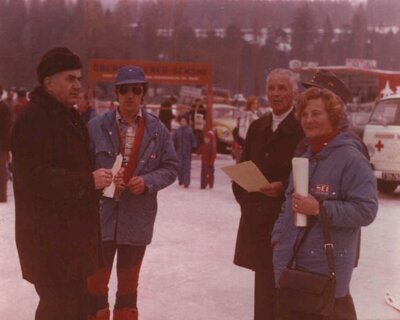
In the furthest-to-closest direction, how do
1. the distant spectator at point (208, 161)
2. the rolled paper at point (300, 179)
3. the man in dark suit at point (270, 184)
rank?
the distant spectator at point (208, 161)
the man in dark suit at point (270, 184)
the rolled paper at point (300, 179)

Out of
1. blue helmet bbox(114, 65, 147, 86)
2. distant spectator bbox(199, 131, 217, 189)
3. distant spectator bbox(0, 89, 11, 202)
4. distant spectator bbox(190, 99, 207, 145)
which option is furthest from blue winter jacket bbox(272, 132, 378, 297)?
distant spectator bbox(190, 99, 207, 145)

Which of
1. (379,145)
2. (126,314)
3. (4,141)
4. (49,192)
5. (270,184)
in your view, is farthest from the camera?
(379,145)

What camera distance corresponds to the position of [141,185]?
3.59m

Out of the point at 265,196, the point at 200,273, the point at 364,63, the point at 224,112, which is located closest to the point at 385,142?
the point at 200,273

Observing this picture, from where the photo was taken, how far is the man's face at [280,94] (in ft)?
11.7

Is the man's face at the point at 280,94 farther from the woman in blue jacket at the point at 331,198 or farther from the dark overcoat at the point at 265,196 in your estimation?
the woman in blue jacket at the point at 331,198

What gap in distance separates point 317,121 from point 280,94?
28.5 inches

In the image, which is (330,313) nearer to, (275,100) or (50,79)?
(275,100)

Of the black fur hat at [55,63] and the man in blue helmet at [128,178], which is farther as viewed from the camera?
the man in blue helmet at [128,178]

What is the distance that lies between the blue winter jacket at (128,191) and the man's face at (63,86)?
0.70 meters

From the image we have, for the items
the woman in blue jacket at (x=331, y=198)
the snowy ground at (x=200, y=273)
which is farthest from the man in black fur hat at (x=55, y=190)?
the snowy ground at (x=200, y=273)

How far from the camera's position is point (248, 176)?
138 inches

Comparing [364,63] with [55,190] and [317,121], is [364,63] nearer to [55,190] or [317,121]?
[317,121]

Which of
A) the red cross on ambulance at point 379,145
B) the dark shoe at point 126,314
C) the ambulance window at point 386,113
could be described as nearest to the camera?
the dark shoe at point 126,314
